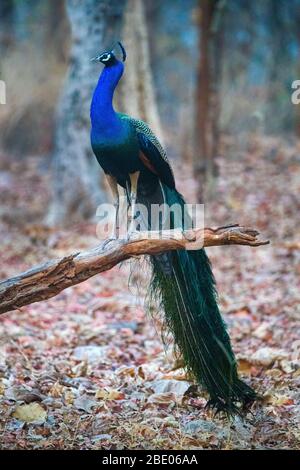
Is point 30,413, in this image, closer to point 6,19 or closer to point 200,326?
point 200,326

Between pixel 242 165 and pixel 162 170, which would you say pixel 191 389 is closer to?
pixel 162 170

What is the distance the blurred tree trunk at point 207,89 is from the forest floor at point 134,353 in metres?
0.46

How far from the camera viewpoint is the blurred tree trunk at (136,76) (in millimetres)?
9367

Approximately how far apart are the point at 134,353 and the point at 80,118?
408 cm

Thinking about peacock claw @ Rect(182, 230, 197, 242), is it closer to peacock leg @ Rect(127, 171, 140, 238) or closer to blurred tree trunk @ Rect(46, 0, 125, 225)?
peacock leg @ Rect(127, 171, 140, 238)

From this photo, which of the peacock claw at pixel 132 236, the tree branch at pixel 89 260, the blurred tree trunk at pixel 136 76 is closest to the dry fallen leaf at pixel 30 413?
the tree branch at pixel 89 260

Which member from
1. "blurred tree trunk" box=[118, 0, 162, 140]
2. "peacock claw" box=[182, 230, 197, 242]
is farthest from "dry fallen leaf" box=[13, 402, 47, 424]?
"blurred tree trunk" box=[118, 0, 162, 140]

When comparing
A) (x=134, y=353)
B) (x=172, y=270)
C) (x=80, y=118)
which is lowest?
(x=134, y=353)

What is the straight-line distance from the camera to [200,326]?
4281mm

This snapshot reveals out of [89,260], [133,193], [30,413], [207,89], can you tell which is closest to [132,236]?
[89,260]

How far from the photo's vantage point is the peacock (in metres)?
4.19

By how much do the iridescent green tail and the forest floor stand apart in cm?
16

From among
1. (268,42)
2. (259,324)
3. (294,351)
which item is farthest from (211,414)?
(268,42)

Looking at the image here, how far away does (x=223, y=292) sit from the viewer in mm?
7156
